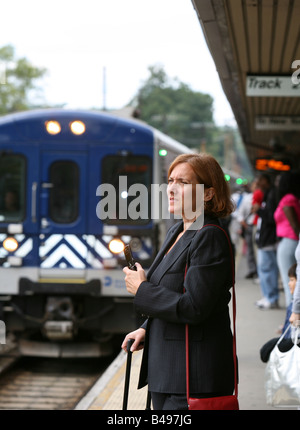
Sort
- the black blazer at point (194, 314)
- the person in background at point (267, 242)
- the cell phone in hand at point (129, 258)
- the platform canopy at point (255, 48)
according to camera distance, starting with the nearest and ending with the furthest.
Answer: the black blazer at point (194, 314) < the cell phone in hand at point (129, 258) < the platform canopy at point (255, 48) < the person in background at point (267, 242)

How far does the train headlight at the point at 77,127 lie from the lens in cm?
852

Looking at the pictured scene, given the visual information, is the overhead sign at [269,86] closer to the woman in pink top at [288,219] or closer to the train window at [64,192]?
the woman in pink top at [288,219]

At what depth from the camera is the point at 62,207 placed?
28.1 feet

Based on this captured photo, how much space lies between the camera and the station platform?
5660mm

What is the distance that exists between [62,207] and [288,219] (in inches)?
109

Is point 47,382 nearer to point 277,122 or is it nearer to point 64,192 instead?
point 64,192

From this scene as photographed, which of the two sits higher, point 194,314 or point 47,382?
point 194,314

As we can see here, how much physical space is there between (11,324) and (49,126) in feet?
8.01

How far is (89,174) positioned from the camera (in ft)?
28.2

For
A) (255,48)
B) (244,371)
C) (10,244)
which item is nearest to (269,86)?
(255,48)

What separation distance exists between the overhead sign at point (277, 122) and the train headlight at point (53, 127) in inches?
195

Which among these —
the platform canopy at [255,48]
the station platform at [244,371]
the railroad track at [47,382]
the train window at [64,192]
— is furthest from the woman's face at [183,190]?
the train window at [64,192]

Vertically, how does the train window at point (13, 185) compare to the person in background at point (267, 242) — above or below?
above
